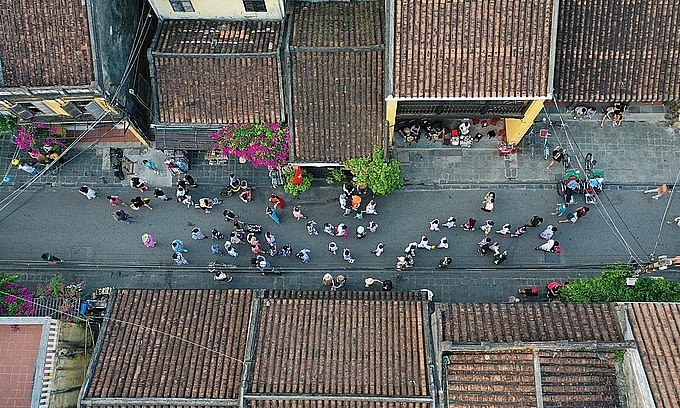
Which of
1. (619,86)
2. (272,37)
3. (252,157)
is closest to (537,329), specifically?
(619,86)

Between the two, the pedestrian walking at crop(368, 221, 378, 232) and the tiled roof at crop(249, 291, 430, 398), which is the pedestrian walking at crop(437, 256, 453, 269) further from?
the tiled roof at crop(249, 291, 430, 398)

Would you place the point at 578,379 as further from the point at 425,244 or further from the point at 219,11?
the point at 219,11

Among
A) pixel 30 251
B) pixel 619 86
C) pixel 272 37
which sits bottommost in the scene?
pixel 30 251

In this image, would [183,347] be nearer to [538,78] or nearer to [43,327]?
[43,327]

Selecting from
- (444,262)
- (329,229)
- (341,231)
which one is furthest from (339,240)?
(444,262)

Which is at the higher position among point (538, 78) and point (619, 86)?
point (619, 86)

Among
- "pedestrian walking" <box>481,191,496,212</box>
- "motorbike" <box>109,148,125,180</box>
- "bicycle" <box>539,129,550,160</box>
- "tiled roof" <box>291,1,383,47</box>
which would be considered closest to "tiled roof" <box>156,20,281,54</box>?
"tiled roof" <box>291,1,383,47</box>

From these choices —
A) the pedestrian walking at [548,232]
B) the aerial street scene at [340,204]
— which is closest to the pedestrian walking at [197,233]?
the aerial street scene at [340,204]
